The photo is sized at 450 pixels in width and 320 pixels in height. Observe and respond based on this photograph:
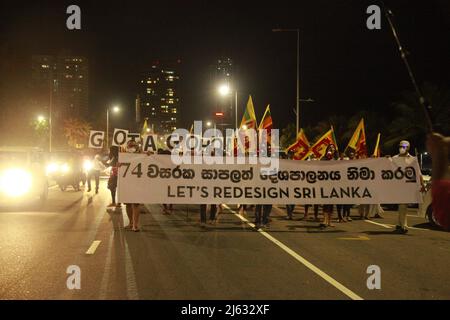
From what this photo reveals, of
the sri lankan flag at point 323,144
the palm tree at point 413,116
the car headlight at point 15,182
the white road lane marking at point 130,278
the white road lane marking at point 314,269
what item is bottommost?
the white road lane marking at point 314,269

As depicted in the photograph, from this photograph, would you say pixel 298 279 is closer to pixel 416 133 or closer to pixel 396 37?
pixel 396 37

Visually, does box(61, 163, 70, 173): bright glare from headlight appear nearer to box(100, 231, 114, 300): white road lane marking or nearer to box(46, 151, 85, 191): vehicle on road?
box(46, 151, 85, 191): vehicle on road

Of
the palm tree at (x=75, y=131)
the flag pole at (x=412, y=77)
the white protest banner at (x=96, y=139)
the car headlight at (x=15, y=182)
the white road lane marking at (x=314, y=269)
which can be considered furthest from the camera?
the palm tree at (x=75, y=131)

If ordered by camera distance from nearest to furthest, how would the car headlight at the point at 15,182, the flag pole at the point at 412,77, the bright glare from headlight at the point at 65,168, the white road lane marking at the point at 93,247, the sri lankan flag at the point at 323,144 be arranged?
the flag pole at the point at 412,77 < the white road lane marking at the point at 93,247 < the car headlight at the point at 15,182 < the sri lankan flag at the point at 323,144 < the bright glare from headlight at the point at 65,168

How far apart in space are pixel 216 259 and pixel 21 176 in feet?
34.8

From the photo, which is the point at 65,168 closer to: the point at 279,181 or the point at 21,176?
the point at 21,176

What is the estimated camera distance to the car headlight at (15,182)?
691 inches

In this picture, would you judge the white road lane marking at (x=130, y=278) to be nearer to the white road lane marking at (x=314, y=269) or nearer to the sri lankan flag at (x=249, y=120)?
the white road lane marking at (x=314, y=269)

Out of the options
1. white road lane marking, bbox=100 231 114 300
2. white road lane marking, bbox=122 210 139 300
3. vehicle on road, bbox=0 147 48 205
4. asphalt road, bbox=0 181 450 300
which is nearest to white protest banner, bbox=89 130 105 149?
vehicle on road, bbox=0 147 48 205

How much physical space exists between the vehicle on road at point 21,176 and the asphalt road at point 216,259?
2.57 meters

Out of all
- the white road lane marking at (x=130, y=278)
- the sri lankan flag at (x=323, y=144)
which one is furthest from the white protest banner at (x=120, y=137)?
the white road lane marking at (x=130, y=278)

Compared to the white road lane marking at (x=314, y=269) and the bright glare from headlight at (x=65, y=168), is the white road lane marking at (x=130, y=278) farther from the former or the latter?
the bright glare from headlight at (x=65, y=168)

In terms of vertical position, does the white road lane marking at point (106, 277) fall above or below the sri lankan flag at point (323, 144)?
below

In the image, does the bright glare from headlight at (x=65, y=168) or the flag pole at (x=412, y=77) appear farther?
the bright glare from headlight at (x=65, y=168)
